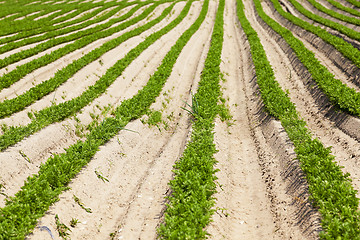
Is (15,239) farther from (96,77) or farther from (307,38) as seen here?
(307,38)

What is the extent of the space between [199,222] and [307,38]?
22.5 m

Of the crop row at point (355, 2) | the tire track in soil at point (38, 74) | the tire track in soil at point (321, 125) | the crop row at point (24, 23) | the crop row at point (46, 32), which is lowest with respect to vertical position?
the crop row at point (24, 23)

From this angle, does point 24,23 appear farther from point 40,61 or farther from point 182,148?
point 182,148

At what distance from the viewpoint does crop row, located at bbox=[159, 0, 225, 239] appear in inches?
217

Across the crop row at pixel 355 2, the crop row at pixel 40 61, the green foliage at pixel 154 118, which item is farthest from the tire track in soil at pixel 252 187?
the crop row at pixel 355 2

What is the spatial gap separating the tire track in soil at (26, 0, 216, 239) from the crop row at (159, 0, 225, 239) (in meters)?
0.57

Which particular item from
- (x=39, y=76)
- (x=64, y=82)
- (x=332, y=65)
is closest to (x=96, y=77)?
(x=64, y=82)

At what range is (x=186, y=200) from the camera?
6.15 m

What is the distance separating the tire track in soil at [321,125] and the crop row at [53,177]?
23.0 ft

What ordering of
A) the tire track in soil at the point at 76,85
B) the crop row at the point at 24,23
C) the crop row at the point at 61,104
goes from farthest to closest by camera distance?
the crop row at the point at 24,23 → the tire track in soil at the point at 76,85 → the crop row at the point at 61,104

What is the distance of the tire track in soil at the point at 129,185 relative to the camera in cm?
630

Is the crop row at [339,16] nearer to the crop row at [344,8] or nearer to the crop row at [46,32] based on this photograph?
the crop row at [344,8]

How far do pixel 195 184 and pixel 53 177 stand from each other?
3733 mm

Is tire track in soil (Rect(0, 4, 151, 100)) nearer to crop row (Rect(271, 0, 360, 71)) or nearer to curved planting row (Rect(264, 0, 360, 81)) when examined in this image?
curved planting row (Rect(264, 0, 360, 81))
